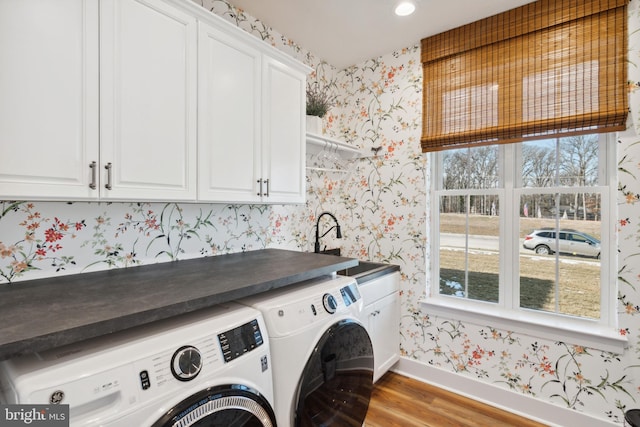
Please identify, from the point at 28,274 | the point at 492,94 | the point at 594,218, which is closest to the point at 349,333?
the point at 28,274

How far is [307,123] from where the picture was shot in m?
2.32

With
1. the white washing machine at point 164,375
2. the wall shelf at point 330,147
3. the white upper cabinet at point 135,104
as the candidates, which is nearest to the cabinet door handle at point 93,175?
the white upper cabinet at point 135,104

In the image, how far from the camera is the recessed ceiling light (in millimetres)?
1932

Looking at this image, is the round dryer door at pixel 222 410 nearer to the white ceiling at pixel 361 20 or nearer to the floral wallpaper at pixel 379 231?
the floral wallpaper at pixel 379 231

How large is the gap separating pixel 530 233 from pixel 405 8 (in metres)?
1.68

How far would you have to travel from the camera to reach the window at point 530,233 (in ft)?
6.16

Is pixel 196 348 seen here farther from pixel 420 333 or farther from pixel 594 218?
pixel 594 218

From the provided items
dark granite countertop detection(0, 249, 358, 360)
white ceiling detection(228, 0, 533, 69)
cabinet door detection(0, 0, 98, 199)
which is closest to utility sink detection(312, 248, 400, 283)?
dark granite countertop detection(0, 249, 358, 360)

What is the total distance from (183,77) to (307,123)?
40.5 inches

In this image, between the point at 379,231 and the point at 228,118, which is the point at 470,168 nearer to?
the point at 379,231

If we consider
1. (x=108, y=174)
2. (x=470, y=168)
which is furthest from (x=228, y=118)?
(x=470, y=168)

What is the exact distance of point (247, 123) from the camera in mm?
1724

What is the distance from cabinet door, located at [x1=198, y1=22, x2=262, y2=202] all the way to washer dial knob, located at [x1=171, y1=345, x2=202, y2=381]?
791mm

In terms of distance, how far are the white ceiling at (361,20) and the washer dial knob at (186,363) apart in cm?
202
